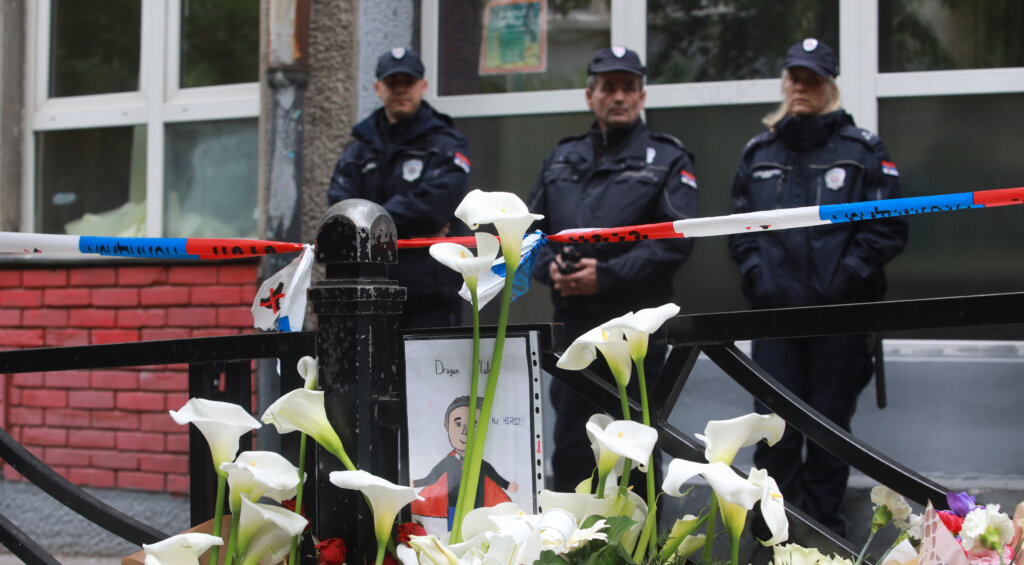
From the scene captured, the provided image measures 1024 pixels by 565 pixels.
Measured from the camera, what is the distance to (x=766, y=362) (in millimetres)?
3463

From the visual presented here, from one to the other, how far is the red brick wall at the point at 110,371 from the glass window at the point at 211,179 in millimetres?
425

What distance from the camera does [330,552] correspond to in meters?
1.65

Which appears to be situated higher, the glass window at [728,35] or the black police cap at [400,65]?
the glass window at [728,35]

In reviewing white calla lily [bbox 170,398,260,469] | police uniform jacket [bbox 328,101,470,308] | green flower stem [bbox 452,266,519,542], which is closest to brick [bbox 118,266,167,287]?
police uniform jacket [bbox 328,101,470,308]

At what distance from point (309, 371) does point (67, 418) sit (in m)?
3.53

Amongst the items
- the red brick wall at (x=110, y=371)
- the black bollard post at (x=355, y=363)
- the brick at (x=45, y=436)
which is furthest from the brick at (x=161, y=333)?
the black bollard post at (x=355, y=363)

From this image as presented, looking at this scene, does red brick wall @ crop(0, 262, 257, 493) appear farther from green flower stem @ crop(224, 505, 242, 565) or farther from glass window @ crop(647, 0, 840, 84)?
green flower stem @ crop(224, 505, 242, 565)

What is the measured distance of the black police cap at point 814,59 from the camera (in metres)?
3.45

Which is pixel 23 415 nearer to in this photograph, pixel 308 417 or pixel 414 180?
pixel 414 180

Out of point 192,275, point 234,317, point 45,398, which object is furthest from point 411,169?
point 45,398

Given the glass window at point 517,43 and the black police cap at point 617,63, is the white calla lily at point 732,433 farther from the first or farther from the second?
the glass window at point 517,43

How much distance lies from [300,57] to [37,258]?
170cm

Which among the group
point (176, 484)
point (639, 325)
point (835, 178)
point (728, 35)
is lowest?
point (176, 484)

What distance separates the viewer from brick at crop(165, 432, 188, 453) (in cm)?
459
